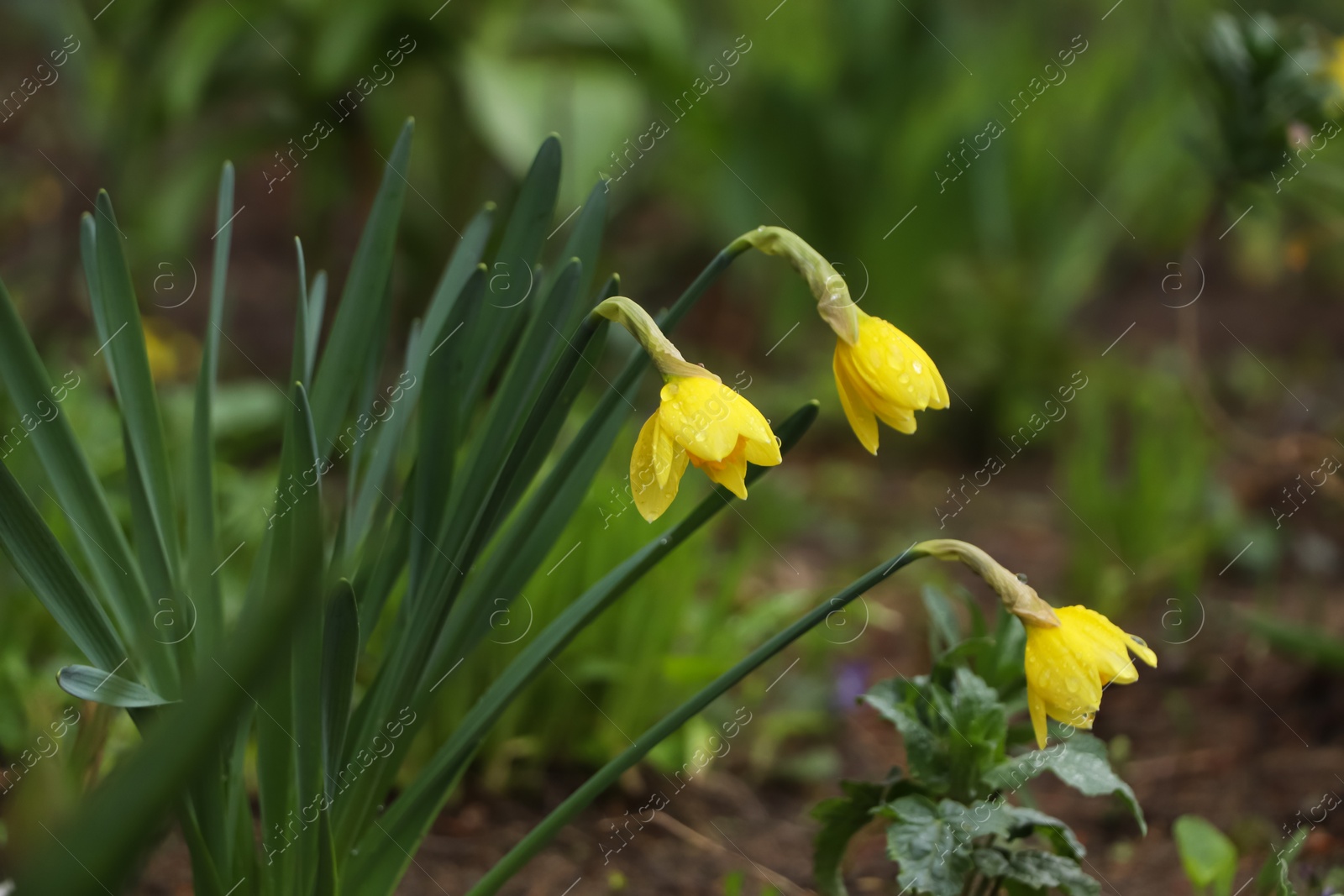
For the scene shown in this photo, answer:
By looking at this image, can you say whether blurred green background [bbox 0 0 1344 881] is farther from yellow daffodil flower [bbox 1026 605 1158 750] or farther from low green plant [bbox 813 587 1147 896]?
yellow daffodil flower [bbox 1026 605 1158 750]

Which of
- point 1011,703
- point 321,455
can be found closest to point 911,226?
point 1011,703

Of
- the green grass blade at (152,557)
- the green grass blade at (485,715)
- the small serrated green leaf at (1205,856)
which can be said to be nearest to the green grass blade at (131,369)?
the green grass blade at (152,557)

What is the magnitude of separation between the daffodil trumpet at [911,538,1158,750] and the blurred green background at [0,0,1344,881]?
64 centimetres

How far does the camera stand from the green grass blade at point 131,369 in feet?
2.90

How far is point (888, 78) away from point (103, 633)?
2.89 m

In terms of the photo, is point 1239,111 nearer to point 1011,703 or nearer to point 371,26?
point 1011,703

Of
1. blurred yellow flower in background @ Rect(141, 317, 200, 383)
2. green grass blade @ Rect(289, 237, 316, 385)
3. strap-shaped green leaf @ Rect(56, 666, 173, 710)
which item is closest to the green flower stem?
strap-shaped green leaf @ Rect(56, 666, 173, 710)

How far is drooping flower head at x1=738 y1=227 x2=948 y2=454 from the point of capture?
2.52ft

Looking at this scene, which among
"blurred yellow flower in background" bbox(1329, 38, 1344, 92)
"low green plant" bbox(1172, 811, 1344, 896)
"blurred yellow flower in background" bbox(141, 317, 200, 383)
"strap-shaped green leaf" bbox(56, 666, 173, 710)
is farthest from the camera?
"blurred yellow flower in background" bbox(141, 317, 200, 383)

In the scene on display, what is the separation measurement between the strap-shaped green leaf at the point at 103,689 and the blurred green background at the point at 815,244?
65cm

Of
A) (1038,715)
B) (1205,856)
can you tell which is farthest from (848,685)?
(1038,715)

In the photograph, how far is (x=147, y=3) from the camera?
2582mm

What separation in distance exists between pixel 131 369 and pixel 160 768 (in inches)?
21.0

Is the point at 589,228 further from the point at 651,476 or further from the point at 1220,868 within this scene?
the point at 1220,868
